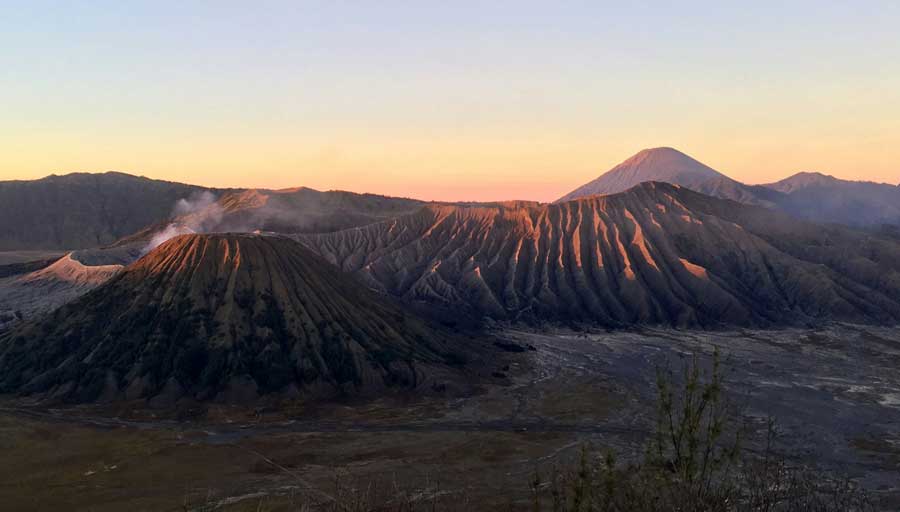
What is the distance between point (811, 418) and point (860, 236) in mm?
92144

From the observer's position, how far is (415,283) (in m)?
118

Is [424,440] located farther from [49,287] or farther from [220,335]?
[49,287]

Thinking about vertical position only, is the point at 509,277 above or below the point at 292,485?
above

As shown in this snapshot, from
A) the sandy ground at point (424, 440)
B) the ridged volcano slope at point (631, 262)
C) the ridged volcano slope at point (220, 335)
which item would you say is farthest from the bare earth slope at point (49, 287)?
the ridged volcano slope at point (631, 262)

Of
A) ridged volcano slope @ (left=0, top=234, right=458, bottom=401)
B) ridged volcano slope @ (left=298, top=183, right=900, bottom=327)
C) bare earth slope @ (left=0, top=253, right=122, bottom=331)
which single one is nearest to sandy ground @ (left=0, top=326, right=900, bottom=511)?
ridged volcano slope @ (left=0, top=234, right=458, bottom=401)

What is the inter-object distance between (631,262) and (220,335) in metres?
73.0

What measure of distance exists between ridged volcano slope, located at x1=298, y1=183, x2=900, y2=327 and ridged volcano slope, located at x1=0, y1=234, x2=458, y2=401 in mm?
37632

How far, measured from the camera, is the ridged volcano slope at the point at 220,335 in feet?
204

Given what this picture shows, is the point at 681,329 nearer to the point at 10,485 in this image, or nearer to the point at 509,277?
the point at 509,277

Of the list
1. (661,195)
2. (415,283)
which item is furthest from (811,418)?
(661,195)

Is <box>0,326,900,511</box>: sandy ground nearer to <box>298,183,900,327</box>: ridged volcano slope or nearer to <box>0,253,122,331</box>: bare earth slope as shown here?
<box>298,183,900,327</box>: ridged volcano slope

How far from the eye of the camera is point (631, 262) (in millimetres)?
116812

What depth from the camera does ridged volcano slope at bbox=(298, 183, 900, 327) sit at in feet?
349

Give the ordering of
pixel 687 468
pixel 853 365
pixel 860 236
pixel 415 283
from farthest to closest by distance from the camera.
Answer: pixel 860 236 → pixel 415 283 → pixel 853 365 → pixel 687 468
